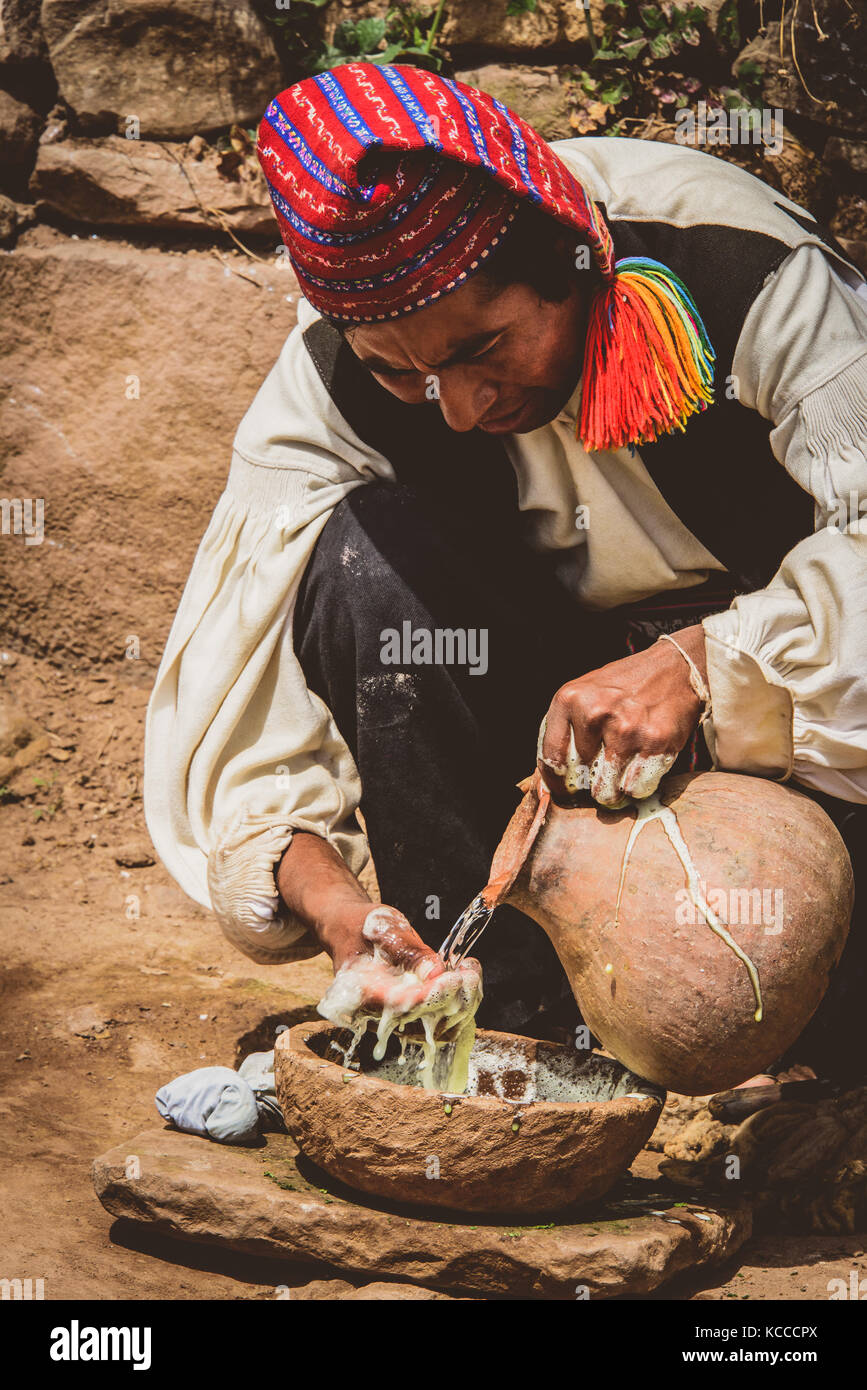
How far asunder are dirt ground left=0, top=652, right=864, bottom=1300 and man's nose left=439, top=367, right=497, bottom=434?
4.47ft

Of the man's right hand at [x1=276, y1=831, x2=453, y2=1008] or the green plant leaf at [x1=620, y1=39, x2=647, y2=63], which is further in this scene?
the green plant leaf at [x1=620, y1=39, x2=647, y2=63]

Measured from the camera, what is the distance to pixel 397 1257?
1.98 metres

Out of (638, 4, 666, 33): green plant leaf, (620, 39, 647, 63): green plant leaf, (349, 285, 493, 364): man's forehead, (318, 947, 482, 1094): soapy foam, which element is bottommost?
(318, 947, 482, 1094): soapy foam

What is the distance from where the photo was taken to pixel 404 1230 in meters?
1.98

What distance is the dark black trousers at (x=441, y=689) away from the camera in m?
2.47

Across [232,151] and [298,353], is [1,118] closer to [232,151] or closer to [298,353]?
[232,151]

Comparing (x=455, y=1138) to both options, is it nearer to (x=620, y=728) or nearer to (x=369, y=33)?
(x=620, y=728)

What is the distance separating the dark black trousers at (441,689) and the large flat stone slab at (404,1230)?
0.54 meters

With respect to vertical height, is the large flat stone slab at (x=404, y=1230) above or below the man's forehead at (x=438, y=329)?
below

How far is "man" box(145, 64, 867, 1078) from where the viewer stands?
2.08 m

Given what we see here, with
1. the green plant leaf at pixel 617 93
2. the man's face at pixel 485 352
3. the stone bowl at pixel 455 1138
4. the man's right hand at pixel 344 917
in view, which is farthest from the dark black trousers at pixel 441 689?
the green plant leaf at pixel 617 93

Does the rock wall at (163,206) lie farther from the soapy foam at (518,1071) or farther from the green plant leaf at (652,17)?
the soapy foam at (518,1071)

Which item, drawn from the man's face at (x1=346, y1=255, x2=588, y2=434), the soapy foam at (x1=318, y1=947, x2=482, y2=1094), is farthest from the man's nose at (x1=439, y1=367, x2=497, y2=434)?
the soapy foam at (x1=318, y1=947, x2=482, y2=1094)

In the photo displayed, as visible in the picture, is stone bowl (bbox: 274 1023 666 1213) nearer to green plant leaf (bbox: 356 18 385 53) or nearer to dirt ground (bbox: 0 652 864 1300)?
dirt ground (bbox: 0 652 864 1300)
